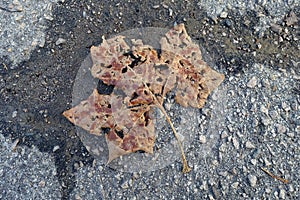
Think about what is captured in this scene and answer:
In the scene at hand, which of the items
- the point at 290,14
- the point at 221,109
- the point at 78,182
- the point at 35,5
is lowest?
the point at 78,182

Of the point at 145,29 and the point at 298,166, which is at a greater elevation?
the point at 145,29

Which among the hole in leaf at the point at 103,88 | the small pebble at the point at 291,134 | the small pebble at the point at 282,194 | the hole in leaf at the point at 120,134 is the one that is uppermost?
the small pebble at the point at 291,134

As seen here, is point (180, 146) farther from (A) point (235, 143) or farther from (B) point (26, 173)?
(B) point (26, 173)

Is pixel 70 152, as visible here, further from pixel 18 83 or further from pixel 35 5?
pixel 35 5

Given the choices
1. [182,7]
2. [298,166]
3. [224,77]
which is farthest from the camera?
[182,7]

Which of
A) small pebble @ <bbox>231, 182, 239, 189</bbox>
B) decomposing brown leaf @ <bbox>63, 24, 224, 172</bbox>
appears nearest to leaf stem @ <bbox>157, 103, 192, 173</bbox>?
decomposing brown leaf @ <bbox>63, 24, 224, 172</bbox>

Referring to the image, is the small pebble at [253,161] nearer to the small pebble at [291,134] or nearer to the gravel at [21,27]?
the small pebble at [291,134]

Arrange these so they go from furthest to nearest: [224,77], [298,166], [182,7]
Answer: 1. [182,7]
2. [224,77]
3. [298,166]

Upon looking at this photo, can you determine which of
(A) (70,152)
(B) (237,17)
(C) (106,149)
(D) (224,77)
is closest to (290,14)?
(B) (237,17)

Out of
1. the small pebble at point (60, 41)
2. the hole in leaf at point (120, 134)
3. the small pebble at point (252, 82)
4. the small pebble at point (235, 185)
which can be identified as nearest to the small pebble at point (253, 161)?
the small pebble at point (235, 185)
